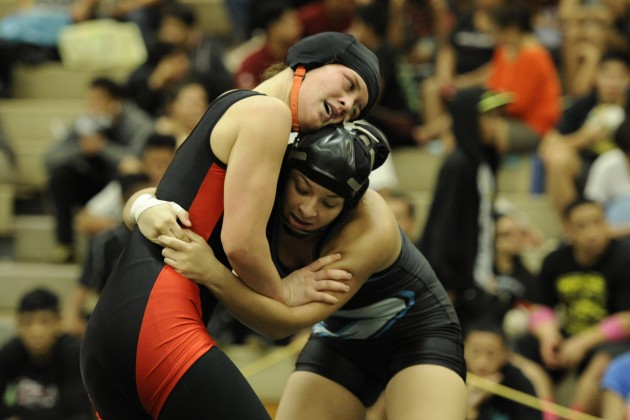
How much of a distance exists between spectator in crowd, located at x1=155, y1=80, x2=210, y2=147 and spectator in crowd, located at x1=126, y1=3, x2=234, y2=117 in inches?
16.4

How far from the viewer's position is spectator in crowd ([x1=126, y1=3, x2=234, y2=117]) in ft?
24.5

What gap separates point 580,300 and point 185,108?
2.44 metres

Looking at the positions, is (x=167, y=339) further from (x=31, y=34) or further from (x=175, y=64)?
(x=31, y=34)

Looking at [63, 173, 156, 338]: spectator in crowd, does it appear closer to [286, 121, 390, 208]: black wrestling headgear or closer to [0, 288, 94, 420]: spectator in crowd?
[0, 288, 94, 420]: spectator in crowd

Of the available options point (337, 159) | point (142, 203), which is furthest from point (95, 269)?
point (337, 159)

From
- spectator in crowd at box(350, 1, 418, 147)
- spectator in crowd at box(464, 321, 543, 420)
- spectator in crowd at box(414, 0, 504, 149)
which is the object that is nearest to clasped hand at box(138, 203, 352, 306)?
spectator in crowd at box(464, 321, 543, 420)

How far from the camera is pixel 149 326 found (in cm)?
306

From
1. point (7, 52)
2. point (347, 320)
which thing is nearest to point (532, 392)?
point (347, 320)

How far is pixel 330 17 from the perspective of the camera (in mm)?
7945

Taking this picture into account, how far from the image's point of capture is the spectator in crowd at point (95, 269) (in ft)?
20.4

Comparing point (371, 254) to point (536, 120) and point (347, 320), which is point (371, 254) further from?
point (536, 120)

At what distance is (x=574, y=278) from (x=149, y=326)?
11.0 feet

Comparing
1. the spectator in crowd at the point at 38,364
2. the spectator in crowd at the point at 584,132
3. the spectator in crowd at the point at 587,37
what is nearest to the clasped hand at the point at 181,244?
the spectator in crowd at the point at 38,364

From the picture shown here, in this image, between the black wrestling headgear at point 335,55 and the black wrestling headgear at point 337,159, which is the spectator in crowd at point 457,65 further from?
the black wrestling headgear at point 337,159
